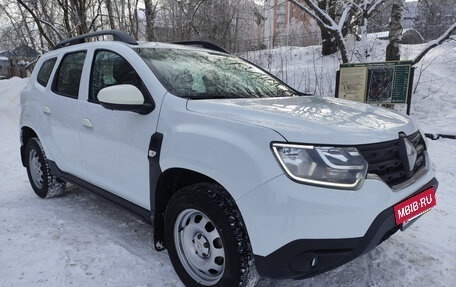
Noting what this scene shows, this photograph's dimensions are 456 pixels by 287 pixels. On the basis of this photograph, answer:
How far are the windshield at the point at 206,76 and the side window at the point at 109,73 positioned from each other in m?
0.16

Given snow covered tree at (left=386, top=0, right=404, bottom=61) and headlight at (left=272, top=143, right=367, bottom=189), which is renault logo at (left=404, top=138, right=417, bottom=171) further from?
snow covered tree at (left=386, top=0, right=404, bottom=61)

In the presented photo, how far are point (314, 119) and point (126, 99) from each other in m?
1.23

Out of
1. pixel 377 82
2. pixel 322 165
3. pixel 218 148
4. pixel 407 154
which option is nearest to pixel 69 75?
pixel 218 148

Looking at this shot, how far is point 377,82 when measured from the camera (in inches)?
284

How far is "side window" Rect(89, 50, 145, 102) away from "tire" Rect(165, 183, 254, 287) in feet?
3.17

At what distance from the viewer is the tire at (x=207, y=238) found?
6.54 ft

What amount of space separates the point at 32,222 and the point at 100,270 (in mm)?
1333

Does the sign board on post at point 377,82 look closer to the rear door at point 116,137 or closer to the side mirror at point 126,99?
the rear door at point 116,137

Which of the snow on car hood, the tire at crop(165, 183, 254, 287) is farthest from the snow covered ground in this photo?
the snow on car hood

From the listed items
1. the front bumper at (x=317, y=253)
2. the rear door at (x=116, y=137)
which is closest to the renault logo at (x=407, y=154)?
the front bumper at (x=317, y=253)

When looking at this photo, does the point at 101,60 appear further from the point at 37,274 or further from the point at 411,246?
the point at 411,246

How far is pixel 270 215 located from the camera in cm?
178

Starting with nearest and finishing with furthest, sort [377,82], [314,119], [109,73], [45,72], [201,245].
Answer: [314,119] → [201,245] → [109,73] → [45,72] → [377,82]

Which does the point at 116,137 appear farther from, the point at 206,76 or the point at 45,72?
the point at 45,72
